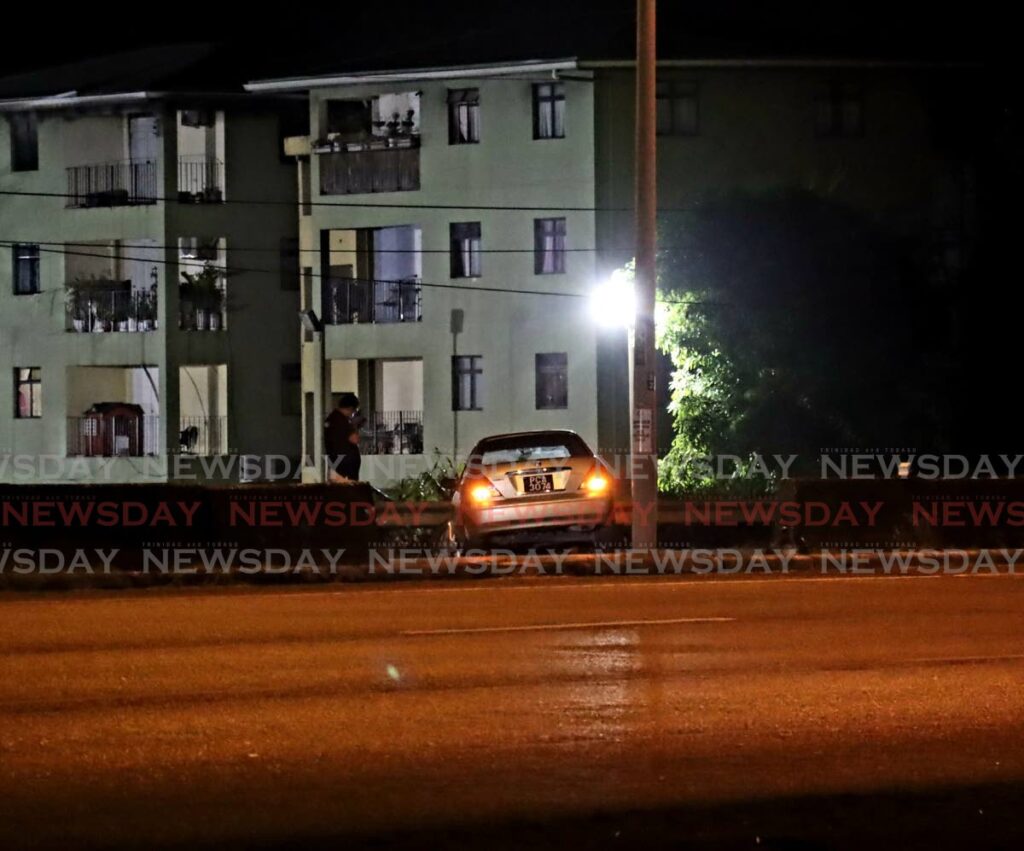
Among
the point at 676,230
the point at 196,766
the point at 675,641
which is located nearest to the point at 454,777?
the point at 196,766

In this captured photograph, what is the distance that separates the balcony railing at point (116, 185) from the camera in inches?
1774

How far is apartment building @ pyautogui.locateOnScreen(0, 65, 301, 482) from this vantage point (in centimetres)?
4512

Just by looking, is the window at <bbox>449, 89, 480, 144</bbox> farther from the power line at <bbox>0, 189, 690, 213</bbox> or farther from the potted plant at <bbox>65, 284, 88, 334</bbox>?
the potted plant at <bbox>65, 284, 88, 334</bbox>

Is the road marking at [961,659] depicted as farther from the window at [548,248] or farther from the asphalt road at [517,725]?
the window at [548,248]

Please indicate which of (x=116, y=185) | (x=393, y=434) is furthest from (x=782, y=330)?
(x=116, y=185)

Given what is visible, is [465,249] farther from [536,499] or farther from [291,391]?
[536,499]

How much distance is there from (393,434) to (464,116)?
7.92 metres

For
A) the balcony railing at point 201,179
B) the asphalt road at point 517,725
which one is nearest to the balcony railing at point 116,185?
the balcony railing at point 201,179

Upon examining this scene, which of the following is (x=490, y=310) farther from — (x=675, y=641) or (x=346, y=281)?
(x=675, y=641)

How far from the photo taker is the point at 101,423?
4572cm

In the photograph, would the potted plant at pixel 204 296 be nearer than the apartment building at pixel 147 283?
Result: No

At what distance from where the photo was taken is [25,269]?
153 ft

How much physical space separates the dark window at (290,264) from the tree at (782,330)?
46.8ft

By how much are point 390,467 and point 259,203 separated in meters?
8.14
